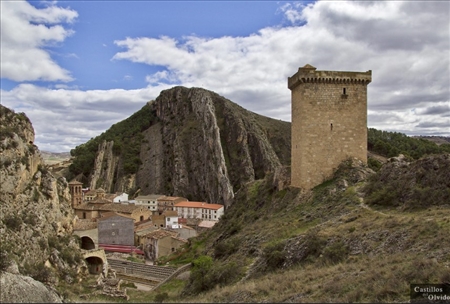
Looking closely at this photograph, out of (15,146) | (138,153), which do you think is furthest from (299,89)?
(138,153)

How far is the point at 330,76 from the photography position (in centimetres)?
2097

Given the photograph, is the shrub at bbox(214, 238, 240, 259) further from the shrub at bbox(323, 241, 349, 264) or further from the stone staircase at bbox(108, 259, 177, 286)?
the stone staircase at bbox(108, 259, 177, 286)

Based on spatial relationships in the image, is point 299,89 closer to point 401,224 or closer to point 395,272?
point 401,224

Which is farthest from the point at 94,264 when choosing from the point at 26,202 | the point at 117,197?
the point at 117,197

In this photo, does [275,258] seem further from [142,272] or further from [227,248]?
[142,272]

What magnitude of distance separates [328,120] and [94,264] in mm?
22618

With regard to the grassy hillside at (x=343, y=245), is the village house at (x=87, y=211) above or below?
below

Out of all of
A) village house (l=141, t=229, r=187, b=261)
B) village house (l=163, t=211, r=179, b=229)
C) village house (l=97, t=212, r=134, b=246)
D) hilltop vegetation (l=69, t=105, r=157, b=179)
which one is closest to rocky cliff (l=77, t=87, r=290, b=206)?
hilltop vegetation (l=69, t=105, r=157, b=179)

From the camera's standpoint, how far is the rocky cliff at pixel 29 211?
24734 mm

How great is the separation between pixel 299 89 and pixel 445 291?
51.7 feet

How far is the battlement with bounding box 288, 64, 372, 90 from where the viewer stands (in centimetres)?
2083

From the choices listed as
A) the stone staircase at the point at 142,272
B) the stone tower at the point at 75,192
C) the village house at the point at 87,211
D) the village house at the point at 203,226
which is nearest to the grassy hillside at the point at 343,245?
the stone staircase at the point at 142,272

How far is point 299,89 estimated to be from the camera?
2139 cm

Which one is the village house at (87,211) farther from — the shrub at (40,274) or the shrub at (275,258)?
the shrub at (275,258)
